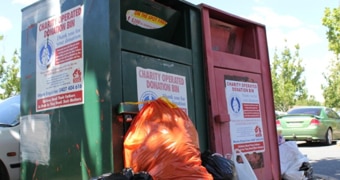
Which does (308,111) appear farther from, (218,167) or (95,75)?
(95,75)

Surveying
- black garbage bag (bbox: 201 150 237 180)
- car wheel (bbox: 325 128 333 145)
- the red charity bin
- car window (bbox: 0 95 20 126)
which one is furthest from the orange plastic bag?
Answer: car wheel (bbox: 325 128 333 145)

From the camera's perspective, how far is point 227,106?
444cm

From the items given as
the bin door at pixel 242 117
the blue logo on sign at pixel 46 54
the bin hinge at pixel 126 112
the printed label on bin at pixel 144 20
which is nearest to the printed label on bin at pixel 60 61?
the blue logo on sign at pixel 46 54

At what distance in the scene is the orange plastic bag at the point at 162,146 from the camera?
2.82 metres

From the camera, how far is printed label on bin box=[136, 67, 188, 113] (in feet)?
11.4

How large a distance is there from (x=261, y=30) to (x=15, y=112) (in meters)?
3.56

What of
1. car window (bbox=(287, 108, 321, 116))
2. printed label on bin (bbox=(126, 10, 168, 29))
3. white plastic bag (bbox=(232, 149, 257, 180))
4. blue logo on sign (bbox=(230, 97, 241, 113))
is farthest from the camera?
car window (bbox=(287, 108, 321, 116))

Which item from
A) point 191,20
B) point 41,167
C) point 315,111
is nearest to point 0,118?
point 41,167

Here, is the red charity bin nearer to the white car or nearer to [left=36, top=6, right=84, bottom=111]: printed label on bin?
[left=36, top=6, right=84, bottom=111]: printed label on bin

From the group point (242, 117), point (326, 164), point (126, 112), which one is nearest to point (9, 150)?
point (126, 112)

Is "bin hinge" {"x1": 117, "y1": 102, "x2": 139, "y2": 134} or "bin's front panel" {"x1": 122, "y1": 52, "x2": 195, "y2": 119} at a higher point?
"bin's front panel" {"x1": 122, "y1": 52, "x2": 195, "y2": 119}

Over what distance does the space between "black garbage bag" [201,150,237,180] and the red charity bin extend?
0.62m

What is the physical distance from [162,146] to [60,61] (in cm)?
134

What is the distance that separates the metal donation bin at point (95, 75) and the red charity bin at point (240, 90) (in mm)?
164
